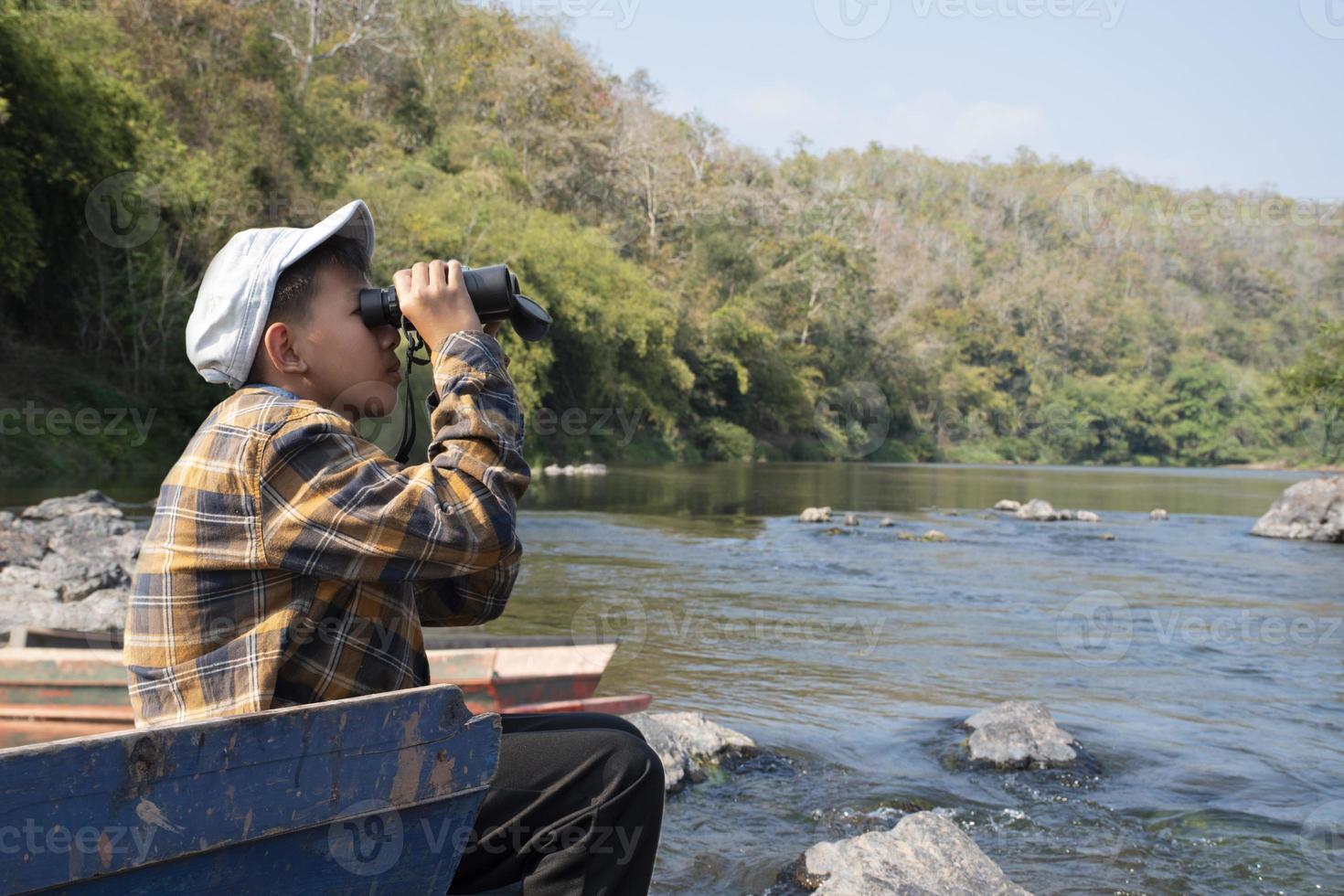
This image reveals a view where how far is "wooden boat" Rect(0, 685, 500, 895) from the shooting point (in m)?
1.69

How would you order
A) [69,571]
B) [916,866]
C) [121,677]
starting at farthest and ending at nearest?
[69,571] → [121,677] → [916,866]

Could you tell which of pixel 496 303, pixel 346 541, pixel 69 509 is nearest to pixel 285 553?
pixel 346 541

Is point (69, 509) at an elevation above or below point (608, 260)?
below

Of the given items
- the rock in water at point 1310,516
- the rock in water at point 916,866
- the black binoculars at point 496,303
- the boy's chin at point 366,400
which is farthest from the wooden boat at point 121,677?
the rock in water at point 1310,516

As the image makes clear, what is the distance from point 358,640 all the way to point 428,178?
126ft

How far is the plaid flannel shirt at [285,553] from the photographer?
189cm

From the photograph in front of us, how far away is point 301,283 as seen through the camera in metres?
2.15

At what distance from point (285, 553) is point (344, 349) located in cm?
48

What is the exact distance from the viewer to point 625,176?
52.0m

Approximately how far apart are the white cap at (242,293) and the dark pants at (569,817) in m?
0.88

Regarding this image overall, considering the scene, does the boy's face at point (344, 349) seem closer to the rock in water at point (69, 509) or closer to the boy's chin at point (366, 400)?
the boy's chin at point (366, 400)

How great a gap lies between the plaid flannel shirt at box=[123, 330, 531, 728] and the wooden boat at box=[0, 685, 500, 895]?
115 mm

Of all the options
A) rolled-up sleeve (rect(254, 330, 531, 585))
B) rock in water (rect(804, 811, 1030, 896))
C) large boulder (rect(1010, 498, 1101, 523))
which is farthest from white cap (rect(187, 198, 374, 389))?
large boulder (rect(1010, 498, 1101, 523))

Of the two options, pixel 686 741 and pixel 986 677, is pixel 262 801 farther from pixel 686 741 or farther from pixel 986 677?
pixel 986 677
